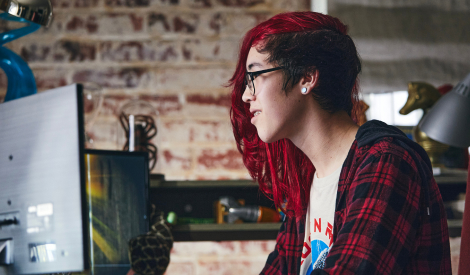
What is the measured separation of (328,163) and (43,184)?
1.80 feet

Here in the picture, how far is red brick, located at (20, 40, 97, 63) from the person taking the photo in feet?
5.58

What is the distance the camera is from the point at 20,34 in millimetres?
1070

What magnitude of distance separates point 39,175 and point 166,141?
40.7 inches

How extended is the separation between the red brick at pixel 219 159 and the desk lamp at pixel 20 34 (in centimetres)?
76

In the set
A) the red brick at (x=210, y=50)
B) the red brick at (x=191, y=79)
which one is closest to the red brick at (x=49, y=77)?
the red brick at (x=191, y=79)

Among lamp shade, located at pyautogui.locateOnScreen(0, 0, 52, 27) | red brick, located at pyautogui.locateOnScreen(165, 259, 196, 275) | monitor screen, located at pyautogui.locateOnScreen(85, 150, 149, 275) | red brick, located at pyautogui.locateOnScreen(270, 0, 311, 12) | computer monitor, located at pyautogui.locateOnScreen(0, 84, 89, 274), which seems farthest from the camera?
red brick, located at pyautogui.locateOnScreen(270, 0, 311, 12)

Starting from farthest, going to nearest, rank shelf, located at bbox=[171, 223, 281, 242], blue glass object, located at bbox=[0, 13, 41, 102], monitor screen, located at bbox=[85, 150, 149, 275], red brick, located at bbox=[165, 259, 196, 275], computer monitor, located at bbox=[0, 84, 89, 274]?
red brick, located at bbox=[165, 259, 196, 275]
shelf, located at bbox=[171, 223, 281, 242]
monitor screen, located at bbox=[85, 150, 149, 275]
blue glass object, located at bbox=[0, 13, 41, 102]
computer monitor, located at bbox=[0, 84, 89, 274]

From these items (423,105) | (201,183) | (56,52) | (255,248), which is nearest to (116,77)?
(56,52)

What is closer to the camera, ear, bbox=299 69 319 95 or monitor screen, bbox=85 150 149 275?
ear, bbox=299 69 319 95

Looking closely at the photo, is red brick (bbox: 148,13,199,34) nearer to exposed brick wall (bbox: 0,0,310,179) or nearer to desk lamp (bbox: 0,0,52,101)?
exposed brick wall (bbox: 0,0,310,179)

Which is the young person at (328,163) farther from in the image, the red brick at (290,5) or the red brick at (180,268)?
the red brick at (290,5)

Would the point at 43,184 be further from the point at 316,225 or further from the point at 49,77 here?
the point at 49,77

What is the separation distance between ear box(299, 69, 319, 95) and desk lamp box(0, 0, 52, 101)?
0.57 metres

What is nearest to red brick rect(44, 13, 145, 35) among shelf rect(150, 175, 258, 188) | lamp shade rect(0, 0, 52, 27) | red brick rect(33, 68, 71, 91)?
red brick rect(33, 68, 71, 91)
